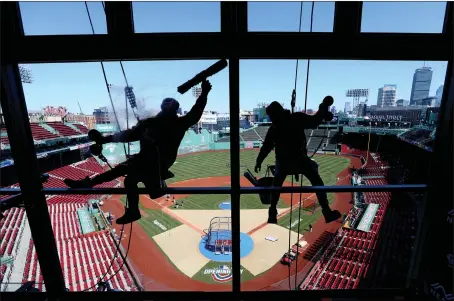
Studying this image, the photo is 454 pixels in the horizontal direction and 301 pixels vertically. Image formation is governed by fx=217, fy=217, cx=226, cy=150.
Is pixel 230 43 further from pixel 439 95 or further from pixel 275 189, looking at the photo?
pixel 439 95

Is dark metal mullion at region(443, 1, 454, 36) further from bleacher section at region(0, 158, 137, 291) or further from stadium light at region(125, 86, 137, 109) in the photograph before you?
bleacher section at region(0, 158, 137, 291)

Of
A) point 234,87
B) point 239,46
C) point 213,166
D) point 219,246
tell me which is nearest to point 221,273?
point 219,246

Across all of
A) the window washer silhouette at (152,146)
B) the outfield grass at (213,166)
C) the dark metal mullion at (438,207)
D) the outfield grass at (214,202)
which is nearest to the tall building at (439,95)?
the dark metal mullion at (438,207)

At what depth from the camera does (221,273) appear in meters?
6.64

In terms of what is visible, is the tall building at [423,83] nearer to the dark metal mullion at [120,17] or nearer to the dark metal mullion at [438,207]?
the dark metal mullion at [438,207]

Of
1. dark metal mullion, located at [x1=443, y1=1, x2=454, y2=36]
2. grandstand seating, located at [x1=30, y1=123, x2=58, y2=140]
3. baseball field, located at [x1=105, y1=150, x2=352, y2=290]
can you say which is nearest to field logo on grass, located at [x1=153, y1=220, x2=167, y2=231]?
baseball field, located at [x1=105, y1=150, x2=352, y2=290]

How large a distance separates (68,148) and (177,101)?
39.8ft

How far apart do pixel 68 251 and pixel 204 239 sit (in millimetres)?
4524

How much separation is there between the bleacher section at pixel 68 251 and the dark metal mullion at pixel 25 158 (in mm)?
3651

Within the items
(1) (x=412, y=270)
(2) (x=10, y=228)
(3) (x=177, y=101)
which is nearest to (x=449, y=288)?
(1) (x=412, y=270)

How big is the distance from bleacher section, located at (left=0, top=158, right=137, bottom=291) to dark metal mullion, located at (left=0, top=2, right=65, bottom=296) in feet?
12.0

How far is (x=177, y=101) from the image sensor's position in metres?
1.58

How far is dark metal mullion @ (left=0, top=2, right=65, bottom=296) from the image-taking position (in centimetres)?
153

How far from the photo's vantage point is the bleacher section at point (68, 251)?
5.54 metres
